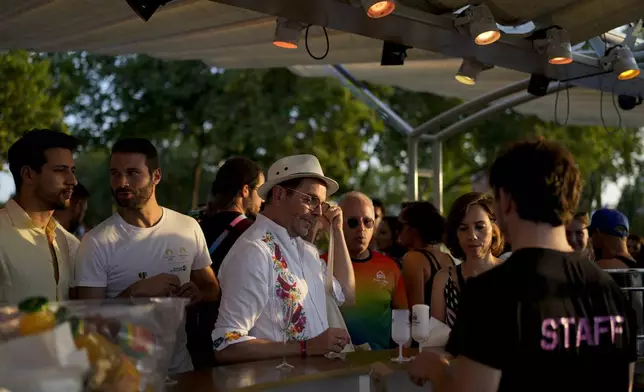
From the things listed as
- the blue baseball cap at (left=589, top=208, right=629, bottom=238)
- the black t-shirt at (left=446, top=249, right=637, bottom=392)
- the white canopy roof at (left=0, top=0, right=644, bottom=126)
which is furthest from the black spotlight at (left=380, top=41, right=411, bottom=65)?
the black t-shirt at (left=446, top=249, right=637, bottom=392)

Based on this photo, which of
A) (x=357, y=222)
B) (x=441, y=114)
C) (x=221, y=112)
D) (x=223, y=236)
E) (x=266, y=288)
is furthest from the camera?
(x=221, y=112)

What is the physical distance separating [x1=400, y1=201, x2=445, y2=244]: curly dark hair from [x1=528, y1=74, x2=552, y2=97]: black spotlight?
5.92 ft

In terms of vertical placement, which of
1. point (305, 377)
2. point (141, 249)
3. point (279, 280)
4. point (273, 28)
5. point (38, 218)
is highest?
point (273, 28)

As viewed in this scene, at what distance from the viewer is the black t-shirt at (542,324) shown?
234 cm

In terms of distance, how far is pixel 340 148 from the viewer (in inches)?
755

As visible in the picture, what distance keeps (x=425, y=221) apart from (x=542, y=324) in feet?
10.7

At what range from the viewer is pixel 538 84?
22.8ft

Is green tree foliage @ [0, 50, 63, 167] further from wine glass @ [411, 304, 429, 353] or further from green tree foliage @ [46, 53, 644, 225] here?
wine glass @ [411, 304, 429, 353]

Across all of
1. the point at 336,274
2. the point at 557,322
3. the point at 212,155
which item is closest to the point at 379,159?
the point at 212,155

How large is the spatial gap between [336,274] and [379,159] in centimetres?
1621

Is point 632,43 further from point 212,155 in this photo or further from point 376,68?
point 212,155

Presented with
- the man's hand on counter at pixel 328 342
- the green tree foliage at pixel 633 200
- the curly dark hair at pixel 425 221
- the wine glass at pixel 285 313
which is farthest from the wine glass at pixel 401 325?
the green tree foliage at pixel 633 200

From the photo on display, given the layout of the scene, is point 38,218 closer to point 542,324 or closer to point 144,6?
point 144,6

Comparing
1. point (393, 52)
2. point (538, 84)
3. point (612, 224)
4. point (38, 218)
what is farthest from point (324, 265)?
point (538, 84)
